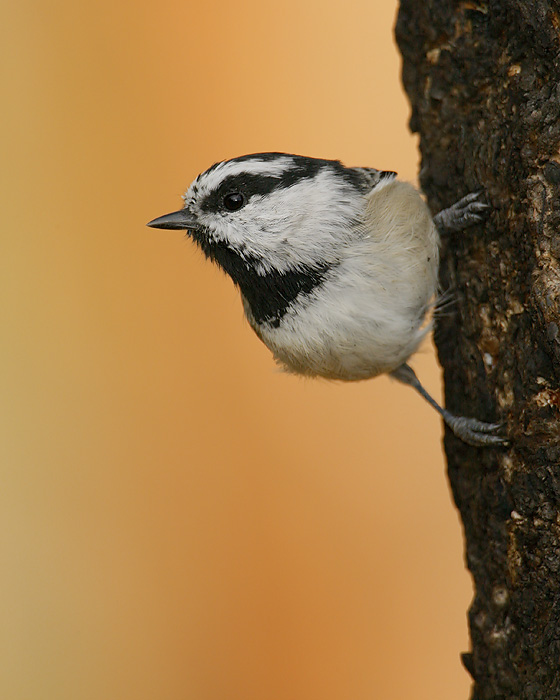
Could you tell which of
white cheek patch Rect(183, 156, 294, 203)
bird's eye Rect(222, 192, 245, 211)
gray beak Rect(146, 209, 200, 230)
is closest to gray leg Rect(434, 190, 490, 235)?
white cheek patch Rect(183, 156, 294, 203)

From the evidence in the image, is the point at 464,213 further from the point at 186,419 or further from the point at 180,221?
the point at 186,419

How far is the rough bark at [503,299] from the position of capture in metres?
1.47

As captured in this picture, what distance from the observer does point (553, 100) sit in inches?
56.7

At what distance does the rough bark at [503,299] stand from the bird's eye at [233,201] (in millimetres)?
550

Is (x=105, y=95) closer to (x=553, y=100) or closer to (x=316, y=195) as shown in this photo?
(x=316, y=195)

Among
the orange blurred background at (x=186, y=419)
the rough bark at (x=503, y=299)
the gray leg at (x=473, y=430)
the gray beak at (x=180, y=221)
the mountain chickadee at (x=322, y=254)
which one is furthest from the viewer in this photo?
the orange blurred background at (x=186, y=419)

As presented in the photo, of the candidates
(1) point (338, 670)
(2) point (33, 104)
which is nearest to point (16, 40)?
(2) point (33, 104)

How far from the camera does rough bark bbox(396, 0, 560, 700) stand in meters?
1.47

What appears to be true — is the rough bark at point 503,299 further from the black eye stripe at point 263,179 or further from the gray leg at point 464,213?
the black eye stripe at point 263,179

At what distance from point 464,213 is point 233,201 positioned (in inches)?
23.2

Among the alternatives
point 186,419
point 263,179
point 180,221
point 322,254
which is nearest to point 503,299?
point 322,254

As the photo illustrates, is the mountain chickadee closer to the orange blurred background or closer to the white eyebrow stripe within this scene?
the white eyebrow stripe

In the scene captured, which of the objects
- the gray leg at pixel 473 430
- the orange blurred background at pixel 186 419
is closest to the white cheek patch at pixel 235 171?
the gray leg at pixel 473 430

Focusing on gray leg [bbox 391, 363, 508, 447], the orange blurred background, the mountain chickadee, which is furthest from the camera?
the orange blurred background
